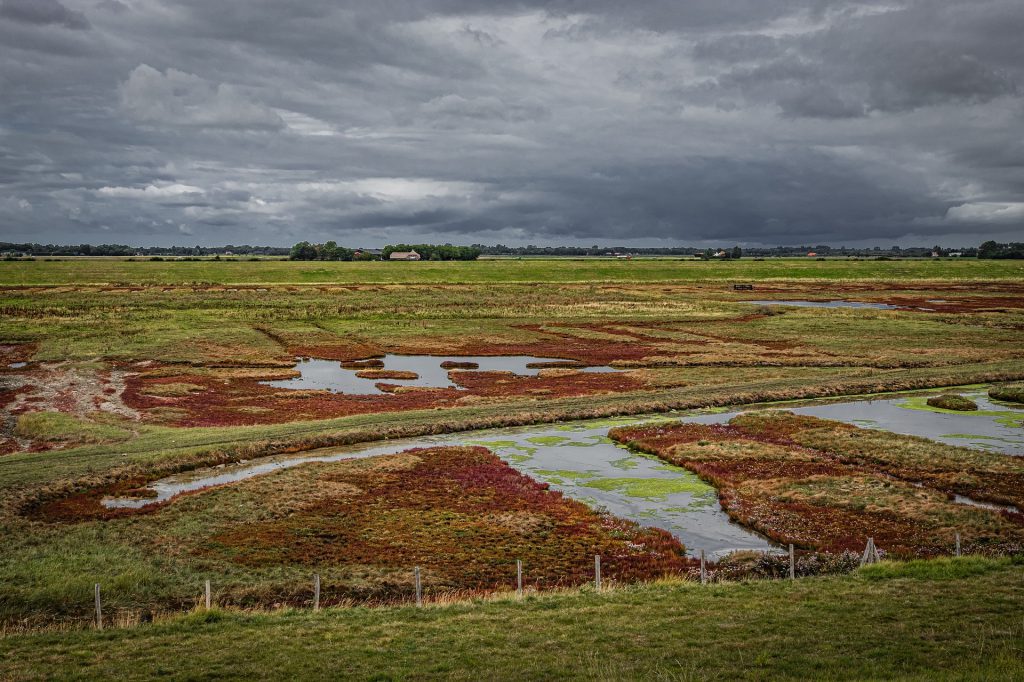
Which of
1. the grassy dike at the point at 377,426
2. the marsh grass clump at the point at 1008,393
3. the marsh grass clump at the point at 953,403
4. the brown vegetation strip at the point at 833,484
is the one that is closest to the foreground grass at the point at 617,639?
the brown vegetation strip at the point at 833,484

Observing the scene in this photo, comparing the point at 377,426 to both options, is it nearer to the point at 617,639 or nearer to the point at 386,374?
the point at 386,374

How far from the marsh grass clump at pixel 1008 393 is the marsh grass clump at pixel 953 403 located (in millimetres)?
2663

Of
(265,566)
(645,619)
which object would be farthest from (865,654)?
(265,566)

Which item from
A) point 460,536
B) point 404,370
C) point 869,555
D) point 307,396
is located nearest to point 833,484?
point 869,555

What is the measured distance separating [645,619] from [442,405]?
3514 cm

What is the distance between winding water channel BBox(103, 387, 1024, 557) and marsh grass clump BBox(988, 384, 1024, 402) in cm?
107

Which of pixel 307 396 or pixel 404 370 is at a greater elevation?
pixel 404 370

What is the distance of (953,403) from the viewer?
167 feet

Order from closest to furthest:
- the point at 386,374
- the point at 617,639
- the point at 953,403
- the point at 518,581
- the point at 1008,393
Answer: the point at 617,639, the point at 518,581, the point at 953,403, the point at 1008,393, the point at 386,374

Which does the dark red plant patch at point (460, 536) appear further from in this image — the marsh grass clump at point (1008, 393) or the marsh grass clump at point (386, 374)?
the marsh grass clump at point (1008, 393)

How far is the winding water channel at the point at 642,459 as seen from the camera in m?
30.7

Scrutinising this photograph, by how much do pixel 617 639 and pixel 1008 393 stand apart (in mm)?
47968

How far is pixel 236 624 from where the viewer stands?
1958 centimetres

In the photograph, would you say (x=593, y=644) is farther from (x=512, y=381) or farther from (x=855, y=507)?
(x=512, y=381)
